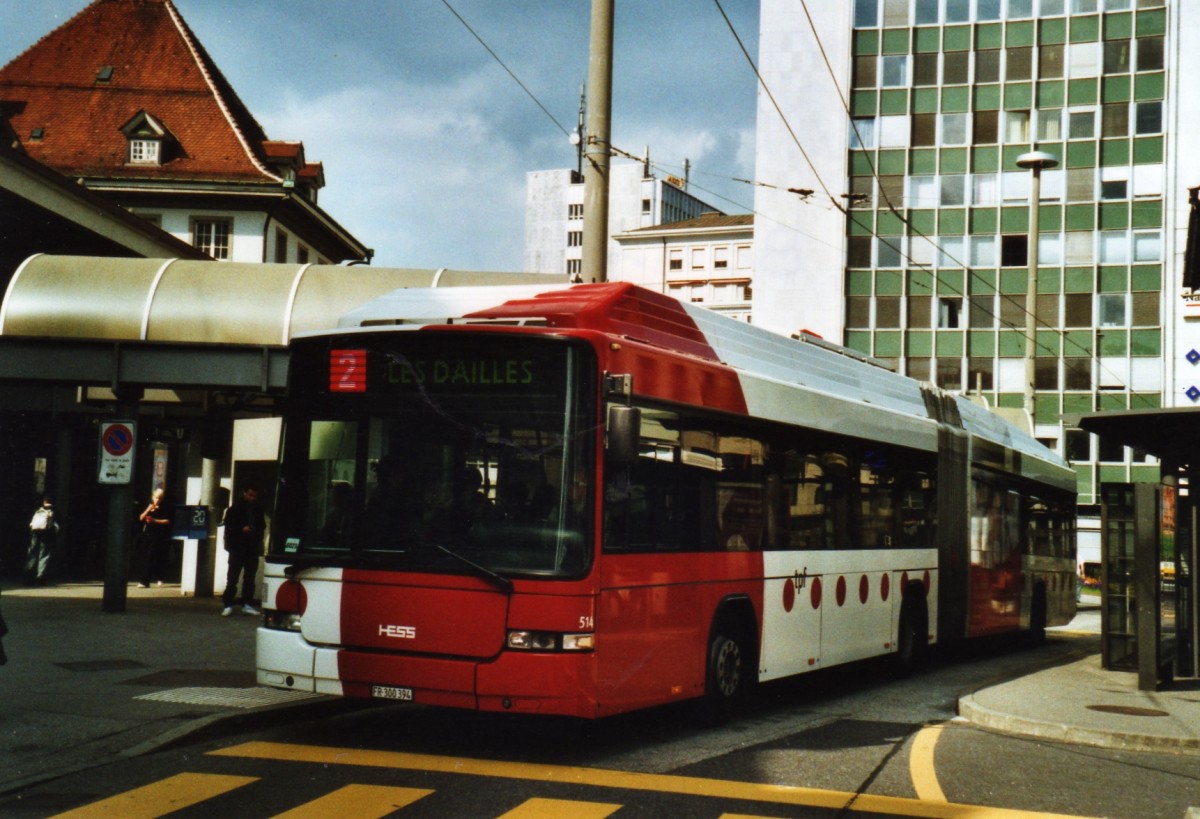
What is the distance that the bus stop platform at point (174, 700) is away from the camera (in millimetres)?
9039

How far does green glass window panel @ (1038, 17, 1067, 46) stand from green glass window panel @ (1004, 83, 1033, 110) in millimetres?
1718

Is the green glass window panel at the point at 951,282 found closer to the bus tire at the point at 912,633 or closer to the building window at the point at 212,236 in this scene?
the building window at the point at 212,236

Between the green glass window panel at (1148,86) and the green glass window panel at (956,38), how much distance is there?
20.7 feet

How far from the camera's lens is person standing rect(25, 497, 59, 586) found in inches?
937

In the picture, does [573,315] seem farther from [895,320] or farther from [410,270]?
[895,320]

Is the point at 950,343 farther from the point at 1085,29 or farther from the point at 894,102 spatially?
Result: the point at 1085,29

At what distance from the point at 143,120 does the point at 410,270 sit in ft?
112

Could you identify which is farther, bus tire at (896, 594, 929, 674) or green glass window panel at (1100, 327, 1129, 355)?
green glass window panel at (1100, 327, 1129, 355)

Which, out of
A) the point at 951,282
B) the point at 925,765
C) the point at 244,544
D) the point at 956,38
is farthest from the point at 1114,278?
the point at 925,765

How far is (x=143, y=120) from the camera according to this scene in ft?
160

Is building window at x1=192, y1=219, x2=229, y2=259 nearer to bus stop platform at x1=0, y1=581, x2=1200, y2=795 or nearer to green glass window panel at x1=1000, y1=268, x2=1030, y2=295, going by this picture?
green glass window panel at x1=1000, y1=268, x2=1030, y2=295

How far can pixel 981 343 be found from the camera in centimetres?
5650

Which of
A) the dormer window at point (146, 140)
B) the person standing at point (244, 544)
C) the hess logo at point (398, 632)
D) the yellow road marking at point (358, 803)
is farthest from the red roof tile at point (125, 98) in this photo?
the yellow road marking at point (358, 803)

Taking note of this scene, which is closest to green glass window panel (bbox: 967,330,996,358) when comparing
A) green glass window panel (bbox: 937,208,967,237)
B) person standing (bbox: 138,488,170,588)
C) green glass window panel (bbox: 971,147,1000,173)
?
green glass window panel (bbox: 937,208,967,237)
